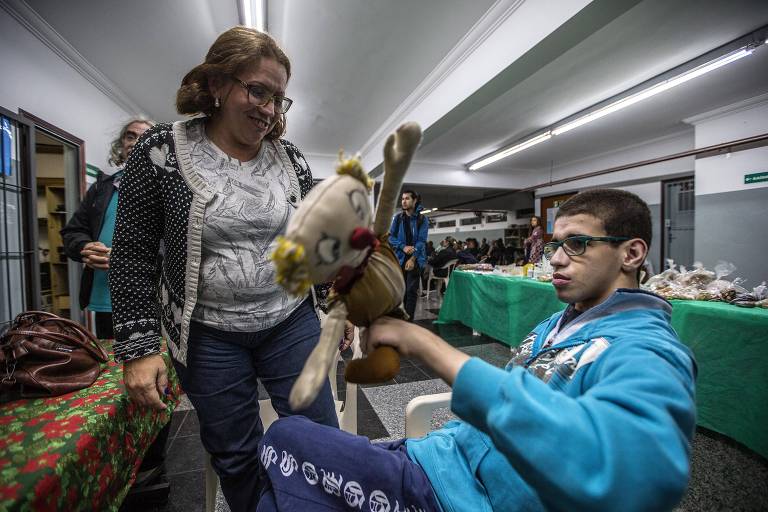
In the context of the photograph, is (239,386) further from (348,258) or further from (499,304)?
(499,304)

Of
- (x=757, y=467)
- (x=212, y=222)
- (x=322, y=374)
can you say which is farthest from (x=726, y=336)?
(x=212, y=222)

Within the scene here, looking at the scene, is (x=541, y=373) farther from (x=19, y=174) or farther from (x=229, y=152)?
(x=19, y=174)

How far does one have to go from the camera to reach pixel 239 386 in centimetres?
90

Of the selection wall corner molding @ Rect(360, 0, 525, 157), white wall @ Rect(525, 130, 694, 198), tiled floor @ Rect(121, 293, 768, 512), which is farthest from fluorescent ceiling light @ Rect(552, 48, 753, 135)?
tiled floor @ Rect(121, 293, 768, 512)

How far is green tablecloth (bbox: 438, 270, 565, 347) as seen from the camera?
321 centimetres

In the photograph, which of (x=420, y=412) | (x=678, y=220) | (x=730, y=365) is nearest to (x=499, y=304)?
(x=730, y=365)

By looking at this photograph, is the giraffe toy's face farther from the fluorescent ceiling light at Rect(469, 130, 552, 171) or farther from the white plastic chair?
the fluorescent ceiling light at Rect(469, 130, 552, 171)

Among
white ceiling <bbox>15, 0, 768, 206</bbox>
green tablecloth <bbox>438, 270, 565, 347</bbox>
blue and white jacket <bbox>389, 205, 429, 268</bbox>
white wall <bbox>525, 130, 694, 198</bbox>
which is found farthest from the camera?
white wall <bbox>525, 130, 694, 198</bbox>

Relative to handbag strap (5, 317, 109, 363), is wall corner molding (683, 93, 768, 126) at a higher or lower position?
higher

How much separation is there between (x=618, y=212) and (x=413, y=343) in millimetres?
776

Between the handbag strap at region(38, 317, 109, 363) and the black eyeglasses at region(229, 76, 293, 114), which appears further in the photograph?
the handbag strap at region(38, 317, 109, 363)

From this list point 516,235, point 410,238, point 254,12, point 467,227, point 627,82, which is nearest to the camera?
point 254,12

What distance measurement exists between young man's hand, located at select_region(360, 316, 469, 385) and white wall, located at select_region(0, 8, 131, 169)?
422 centimetres

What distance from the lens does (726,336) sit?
1.92m
